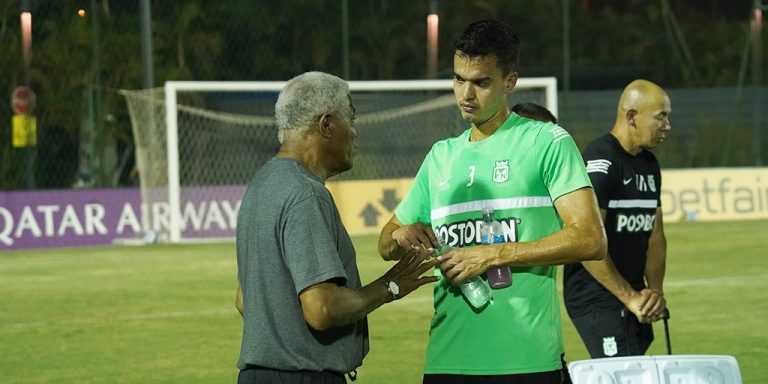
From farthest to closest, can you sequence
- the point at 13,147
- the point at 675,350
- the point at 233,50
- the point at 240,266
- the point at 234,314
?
the point at 233,50 → the point at 13,147 → the point at 234,314 → the point at 675,350 → the point at 240,266

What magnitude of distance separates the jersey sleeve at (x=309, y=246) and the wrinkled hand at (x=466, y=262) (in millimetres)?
505

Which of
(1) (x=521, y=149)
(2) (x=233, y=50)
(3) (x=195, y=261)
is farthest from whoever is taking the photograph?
(2) (x=233, y=50)

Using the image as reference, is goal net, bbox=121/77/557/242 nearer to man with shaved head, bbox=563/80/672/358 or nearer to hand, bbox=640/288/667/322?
man with shaved head, bbox=563/80/672/358

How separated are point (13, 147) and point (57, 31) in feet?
11.6

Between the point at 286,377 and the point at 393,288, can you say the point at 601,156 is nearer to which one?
the point at 393,288

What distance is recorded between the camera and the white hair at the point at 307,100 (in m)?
4.61

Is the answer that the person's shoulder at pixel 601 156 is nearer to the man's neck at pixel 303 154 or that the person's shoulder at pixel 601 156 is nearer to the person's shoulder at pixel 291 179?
the man's neck at pixel 303 154

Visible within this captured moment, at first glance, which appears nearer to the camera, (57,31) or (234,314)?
(234,314)

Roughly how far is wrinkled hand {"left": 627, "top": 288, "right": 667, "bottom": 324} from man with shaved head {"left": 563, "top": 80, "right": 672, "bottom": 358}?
22 centimetres

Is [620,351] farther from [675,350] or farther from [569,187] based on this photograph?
[675,350]

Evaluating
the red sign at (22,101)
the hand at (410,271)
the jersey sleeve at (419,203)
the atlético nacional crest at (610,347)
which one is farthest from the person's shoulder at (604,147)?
the red sign at (22,101)

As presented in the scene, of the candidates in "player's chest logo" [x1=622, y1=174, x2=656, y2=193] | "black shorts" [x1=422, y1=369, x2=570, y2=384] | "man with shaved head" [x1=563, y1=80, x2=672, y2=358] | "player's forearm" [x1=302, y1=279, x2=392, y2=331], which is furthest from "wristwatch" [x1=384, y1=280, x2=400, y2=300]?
"player's chest logo" [x1=622, y1=174, x2=656, y2=193]

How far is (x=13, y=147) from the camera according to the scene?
28.7 m

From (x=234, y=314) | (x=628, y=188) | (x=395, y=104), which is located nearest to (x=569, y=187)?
(x=628, y=188)
